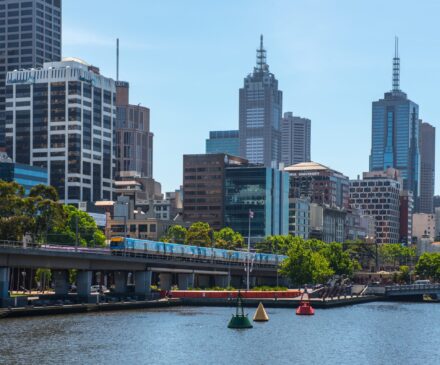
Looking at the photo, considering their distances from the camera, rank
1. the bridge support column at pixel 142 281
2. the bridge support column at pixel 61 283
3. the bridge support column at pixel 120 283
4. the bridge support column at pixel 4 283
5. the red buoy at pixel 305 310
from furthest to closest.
Answer: 1. the bridge support column at pixel 142 281
2. the bridge support column at pixel 120 283
3. the bridge support column at pixel 61 283
4. the red buoy at pixel 305 310
5. the bridge support column at pixel 4 283

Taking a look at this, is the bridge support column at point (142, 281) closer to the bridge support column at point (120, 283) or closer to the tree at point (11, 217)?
the bridge support column at point (120, 283)

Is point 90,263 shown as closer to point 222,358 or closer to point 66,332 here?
point 66,332

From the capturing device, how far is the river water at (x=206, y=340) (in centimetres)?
10088

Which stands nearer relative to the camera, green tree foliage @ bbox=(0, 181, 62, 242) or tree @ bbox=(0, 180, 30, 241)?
tree @ bbox=(0, 180, 30, 241)

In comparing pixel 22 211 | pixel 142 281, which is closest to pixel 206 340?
pixel 142 281

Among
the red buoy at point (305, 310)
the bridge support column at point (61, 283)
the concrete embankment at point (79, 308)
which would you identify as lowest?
A: the red buoy at point (305, 310)

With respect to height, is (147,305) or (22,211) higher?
(22,211)

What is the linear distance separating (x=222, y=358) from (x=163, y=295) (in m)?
92.4

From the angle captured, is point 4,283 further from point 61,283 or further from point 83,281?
point 61,283

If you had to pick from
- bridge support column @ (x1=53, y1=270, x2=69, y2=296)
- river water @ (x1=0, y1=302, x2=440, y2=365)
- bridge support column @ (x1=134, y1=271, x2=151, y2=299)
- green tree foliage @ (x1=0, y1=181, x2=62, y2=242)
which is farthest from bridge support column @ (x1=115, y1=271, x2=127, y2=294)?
river water @ (x1=0, y1=302, x2=440, y2=365)

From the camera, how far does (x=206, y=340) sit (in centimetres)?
11825

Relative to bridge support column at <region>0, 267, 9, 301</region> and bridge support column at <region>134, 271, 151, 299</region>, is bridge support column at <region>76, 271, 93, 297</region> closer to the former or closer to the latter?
bridge support column at <region>0, 267, 9, 301</region>

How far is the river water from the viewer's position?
101 metres

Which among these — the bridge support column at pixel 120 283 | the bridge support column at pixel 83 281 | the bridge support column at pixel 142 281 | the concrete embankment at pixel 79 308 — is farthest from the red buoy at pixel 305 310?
the bridge support column at pixel 120 283
